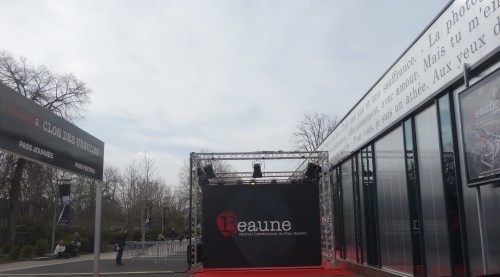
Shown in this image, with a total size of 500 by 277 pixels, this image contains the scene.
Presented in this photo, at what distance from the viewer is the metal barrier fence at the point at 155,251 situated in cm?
2408

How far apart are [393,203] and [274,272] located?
654 centimetres

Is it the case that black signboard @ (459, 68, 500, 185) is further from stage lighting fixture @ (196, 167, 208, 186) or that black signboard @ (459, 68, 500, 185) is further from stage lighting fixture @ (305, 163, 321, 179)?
stage lighting fixture @ (196, 167, 208, 186)

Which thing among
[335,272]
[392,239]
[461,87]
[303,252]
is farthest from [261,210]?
[461,87]

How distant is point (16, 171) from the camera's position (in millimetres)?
29906

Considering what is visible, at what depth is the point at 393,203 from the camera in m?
11.8

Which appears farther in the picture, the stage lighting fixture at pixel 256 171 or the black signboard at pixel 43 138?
the stage lighting fixture at pixel 256 171

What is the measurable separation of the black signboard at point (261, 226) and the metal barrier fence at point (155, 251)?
6.34 m

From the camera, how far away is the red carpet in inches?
635

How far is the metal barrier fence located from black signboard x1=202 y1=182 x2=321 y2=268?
20.8ft

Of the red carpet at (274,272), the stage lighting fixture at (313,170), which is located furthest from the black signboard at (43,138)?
the stage lighting fixture at (313,170)

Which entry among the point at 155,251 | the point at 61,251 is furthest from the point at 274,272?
the point at 61,251

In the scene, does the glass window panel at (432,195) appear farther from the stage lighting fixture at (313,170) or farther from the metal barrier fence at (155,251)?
the metal barrier fence at (155,251)

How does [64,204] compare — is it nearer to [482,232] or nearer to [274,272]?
[274,272]

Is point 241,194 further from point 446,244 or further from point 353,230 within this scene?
point 446,244
